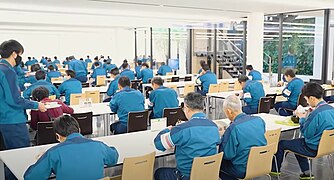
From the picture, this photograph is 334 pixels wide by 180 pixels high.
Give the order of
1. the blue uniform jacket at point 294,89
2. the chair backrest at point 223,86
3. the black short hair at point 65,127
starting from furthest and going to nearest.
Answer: the chair backrest at point 223,86
the blue uniform jacket at point 294,89
the black short hair at point 65,127

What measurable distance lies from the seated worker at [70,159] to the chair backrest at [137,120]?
92.4 inches

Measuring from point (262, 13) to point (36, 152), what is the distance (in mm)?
8990

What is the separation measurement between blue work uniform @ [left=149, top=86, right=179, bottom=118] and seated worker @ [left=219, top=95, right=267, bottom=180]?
2.21 metres

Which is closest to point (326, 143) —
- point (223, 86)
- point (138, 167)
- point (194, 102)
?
point (194, 102)

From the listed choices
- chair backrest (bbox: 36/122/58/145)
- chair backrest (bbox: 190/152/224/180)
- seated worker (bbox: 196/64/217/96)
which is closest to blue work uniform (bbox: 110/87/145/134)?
chair backrest (bbox: 36/122/58/145)

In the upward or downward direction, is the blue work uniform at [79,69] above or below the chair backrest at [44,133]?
above

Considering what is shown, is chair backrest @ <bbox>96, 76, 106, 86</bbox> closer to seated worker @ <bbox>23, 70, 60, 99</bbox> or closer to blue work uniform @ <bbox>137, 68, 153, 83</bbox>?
blue work uniform @ <bbox>137, 68, 153, 83</bbox>

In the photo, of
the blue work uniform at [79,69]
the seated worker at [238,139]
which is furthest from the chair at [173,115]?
the blue work uniform at [79,69]

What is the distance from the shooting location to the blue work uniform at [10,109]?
360cm

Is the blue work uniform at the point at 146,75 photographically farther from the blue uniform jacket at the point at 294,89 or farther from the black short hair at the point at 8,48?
the black short hair at the point at 8,48

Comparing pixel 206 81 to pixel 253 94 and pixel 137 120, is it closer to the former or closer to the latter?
pixel 253 94

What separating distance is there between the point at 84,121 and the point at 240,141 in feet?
7.63

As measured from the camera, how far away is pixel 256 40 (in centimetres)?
1076

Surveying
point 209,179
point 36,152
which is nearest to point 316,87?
point 209,179
